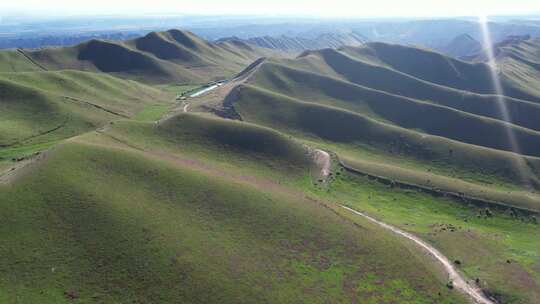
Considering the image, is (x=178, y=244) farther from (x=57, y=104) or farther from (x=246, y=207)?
(x=57, y=104)

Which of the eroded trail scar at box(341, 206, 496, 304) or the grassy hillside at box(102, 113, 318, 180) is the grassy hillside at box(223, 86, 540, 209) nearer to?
the grassy hillside at box(102, 113, 318, 180)

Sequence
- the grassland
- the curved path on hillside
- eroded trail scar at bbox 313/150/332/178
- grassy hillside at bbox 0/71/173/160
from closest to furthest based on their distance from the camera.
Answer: the curved path on hillside, the grassland, eroded trail scar at bbox 313/150/332/178, grassy hillside at bbox 0/71/173/160

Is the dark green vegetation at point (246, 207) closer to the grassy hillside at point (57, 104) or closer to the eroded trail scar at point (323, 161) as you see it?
the grassy hillside at point (57, 104)

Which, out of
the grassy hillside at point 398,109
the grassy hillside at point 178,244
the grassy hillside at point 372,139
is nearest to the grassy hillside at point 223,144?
the grassy hillside at point 178,244

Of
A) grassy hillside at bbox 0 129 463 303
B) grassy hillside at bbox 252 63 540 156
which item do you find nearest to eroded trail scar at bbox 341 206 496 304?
grassy hillside at bbox 0 129 463 303

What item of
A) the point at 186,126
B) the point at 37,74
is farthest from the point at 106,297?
the point at 37,74

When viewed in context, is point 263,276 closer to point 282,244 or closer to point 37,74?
point 282,244
